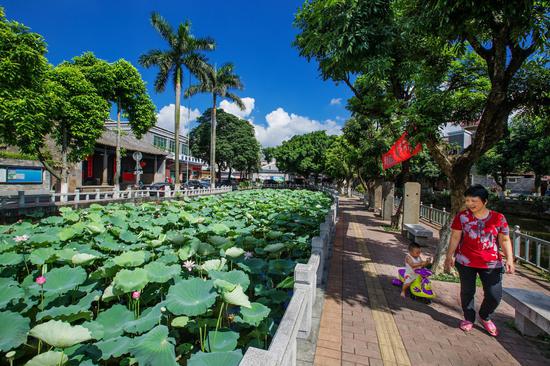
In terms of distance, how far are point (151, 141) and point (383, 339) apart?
40.4m

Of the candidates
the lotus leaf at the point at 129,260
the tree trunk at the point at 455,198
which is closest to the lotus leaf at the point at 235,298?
the lotus leaf at the point at 129,260

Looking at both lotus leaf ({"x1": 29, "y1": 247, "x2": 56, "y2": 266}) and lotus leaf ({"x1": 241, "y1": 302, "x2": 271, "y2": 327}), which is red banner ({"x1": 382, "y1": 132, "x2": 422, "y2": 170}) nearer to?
lotus leaf ({"x1": 241, "y1": 302, "x2": 271, "y2": 327})

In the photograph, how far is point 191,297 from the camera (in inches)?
105

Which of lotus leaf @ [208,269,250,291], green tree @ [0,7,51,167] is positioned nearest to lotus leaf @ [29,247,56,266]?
lotus leaf @ [208,269,250,291]

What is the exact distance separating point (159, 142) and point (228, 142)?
32.4ft

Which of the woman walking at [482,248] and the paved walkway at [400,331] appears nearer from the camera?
the paved walkway at [400,331]

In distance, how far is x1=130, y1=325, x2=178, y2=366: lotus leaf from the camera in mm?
2016

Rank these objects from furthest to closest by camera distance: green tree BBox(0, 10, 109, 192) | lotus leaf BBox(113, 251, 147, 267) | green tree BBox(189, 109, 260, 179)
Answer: green tree BBox(189, 109, 260, 179), green tree BBox(0, 10, 109, 192), lotus leaf BBox(113, 251, 147, 267)

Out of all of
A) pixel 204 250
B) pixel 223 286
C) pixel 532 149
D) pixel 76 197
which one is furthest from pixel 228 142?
pixel 223 286

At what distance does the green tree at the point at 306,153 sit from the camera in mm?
46969

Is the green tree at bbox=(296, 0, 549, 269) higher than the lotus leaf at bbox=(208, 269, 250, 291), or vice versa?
the green tree at bbox=(296, 0, 549, 269)

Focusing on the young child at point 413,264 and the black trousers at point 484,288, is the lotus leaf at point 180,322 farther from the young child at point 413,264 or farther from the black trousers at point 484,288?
the young child at point 413,264

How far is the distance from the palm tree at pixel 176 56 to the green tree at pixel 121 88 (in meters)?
1.32

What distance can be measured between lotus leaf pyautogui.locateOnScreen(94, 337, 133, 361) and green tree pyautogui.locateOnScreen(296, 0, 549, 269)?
4.96 meters
